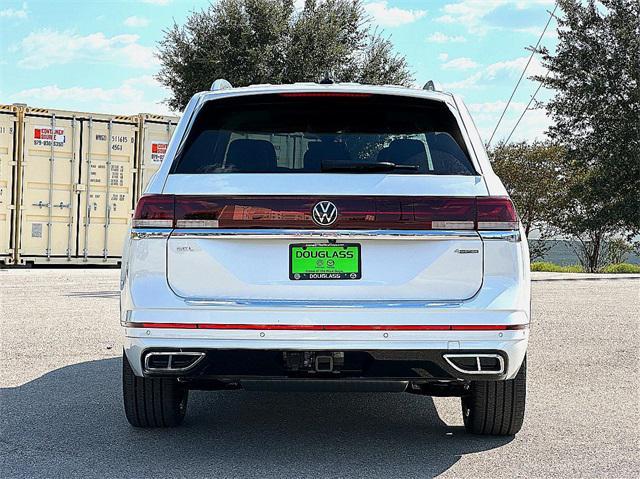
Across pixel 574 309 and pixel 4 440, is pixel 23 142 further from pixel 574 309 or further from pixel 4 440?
pixel 4 440

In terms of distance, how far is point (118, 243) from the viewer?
851 inches

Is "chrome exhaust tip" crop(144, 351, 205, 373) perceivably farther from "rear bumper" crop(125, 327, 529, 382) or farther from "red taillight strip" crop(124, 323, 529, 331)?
"red taillight strip" crop(124, 323, 529, 331)

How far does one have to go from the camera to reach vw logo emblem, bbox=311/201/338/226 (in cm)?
461

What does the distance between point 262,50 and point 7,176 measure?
8.76 metres

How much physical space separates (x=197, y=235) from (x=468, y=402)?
193 cm

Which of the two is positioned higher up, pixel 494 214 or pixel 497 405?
pixel 494 214

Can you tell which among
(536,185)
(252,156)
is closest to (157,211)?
(252,156)

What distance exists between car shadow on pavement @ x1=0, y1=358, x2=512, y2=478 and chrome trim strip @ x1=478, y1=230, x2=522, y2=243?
3.87 feet

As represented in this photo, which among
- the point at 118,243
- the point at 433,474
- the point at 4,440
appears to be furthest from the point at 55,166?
the point at 433,474

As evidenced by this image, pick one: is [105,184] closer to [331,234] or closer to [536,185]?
[331,234]

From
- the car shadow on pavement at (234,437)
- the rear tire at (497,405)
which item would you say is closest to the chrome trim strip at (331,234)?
the rear tire at (497,405)

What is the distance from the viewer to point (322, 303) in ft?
15.0

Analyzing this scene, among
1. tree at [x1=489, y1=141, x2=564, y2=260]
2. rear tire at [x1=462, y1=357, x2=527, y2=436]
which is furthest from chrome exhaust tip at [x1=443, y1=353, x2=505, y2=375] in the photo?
tree at [x1=489, y1=141, x2=564, y2=260]

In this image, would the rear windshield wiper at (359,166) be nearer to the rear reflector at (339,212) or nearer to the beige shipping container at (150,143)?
the rear reflector at (339,212)
